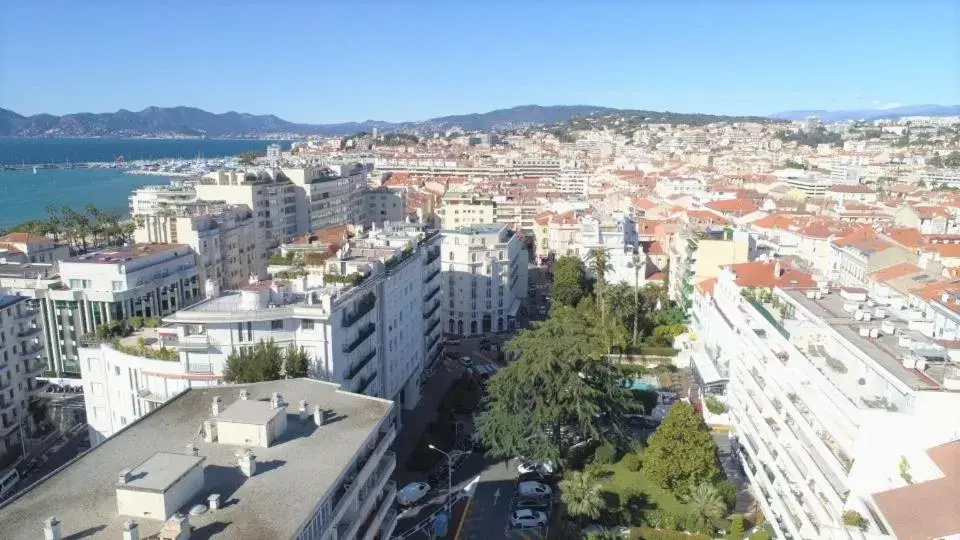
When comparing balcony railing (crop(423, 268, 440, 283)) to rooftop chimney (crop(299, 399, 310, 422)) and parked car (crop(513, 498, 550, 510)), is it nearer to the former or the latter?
parked car (crop(513, 498, 550, 510))

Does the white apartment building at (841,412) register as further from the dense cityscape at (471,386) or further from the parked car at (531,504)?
the parked car at (531,504)

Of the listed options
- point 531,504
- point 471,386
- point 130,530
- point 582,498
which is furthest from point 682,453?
point 130,530

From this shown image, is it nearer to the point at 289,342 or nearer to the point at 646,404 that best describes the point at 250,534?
the point at 289,342

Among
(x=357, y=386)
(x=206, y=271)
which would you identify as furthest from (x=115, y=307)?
(x=357, y=386)

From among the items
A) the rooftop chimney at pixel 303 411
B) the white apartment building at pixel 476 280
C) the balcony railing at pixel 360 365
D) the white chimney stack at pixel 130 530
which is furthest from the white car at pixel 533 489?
the white apartment building at pixel 476 280

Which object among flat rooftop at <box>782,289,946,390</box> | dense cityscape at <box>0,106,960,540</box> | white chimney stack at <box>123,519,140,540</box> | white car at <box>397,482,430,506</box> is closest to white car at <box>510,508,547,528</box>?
dense cityscape at <box>0,106,960,540</box>
